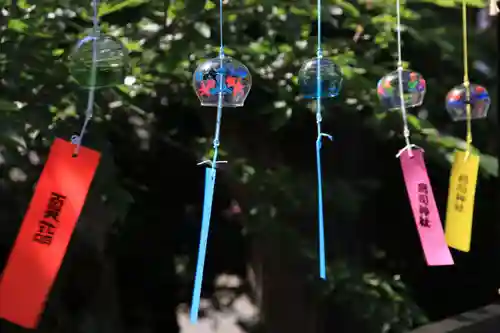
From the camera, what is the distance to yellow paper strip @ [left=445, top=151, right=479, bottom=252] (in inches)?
39.9

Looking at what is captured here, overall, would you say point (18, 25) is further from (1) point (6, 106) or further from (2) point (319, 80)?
(2) point (319, 80)

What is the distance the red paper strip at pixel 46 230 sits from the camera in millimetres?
813

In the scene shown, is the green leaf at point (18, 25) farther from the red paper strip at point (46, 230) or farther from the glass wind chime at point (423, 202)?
the glass wind chime at point (423, 202)

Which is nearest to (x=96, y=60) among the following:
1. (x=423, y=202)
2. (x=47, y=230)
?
(x=47, y=230)

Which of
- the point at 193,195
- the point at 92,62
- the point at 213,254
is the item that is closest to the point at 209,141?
the point at 193,195

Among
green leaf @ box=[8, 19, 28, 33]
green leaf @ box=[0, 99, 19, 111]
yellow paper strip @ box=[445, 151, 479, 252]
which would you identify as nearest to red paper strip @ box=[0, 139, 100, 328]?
green leaf @ box=[0, 99, 19, 111]

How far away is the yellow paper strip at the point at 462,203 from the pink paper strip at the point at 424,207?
0.06m

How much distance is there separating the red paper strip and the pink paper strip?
1.43 ft

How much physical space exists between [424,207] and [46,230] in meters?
0.52

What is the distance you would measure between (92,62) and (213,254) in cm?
88

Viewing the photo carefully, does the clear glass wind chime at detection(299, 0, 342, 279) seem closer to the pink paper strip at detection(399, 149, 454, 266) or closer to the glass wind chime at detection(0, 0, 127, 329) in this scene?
the pink paper strip at detection(399, 149, 454, 266)

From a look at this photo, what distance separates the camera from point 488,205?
6.51 ft

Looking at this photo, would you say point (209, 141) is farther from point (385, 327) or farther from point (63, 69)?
point (385, 327)

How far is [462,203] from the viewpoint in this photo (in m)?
1.02
